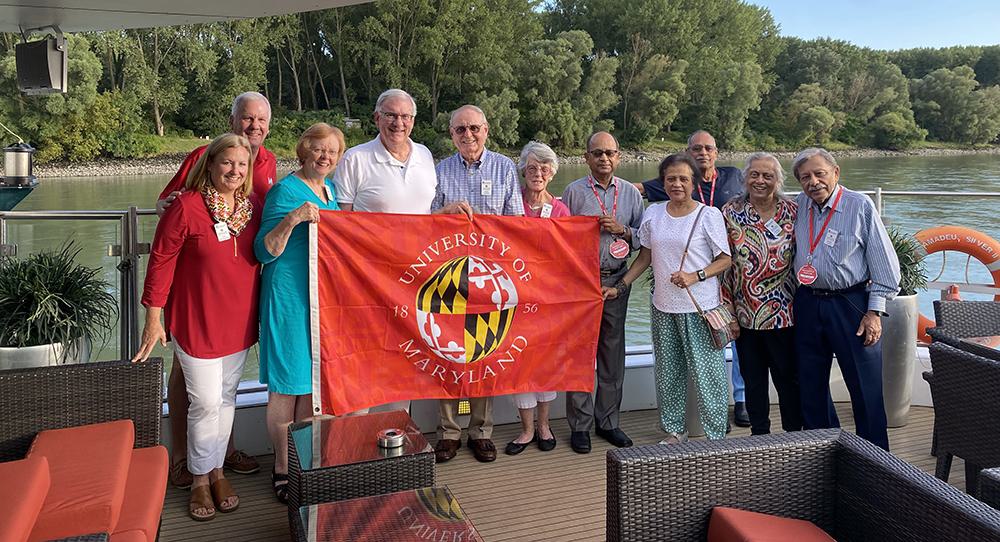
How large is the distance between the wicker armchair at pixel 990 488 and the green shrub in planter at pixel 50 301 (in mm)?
3179

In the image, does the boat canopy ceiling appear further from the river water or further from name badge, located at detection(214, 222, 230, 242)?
name badge, located at detection(214, 222, 230, 242)

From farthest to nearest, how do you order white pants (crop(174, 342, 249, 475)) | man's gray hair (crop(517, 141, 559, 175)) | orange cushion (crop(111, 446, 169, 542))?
man's gray hair (crop(517, 141, 559, 175)), white pants (crop(174, 342, 249, 475)), orange cushion (crop(111, 446, 169, 542))

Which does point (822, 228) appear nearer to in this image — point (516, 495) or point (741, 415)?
point (741, 415)

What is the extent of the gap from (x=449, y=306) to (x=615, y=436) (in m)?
1.11

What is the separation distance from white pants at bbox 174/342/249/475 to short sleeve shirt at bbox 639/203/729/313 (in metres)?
1.84

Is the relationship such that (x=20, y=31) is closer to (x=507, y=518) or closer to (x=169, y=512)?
(x=169, y=512)

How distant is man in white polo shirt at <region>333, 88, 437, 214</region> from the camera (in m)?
3.27

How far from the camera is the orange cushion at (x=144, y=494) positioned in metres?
2.03

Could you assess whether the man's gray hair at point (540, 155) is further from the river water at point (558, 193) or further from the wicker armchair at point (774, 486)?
the wicker armchair at point (774, 486)

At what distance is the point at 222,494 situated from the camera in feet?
9.90

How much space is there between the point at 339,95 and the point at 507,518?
2046 inches

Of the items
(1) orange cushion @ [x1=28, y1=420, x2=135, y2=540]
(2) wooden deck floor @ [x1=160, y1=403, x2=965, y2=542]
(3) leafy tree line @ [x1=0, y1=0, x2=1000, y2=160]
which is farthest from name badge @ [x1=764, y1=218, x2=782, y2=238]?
(3) leafy tree line @ [x1=0, y1=0, x2=1000, y2=160]

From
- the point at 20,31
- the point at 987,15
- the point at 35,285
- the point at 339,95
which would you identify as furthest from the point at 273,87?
the point at 987,15

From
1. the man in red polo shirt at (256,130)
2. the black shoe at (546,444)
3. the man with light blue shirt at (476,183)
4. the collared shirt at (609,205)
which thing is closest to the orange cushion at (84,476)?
the man in red polo shirt at (256,130)
